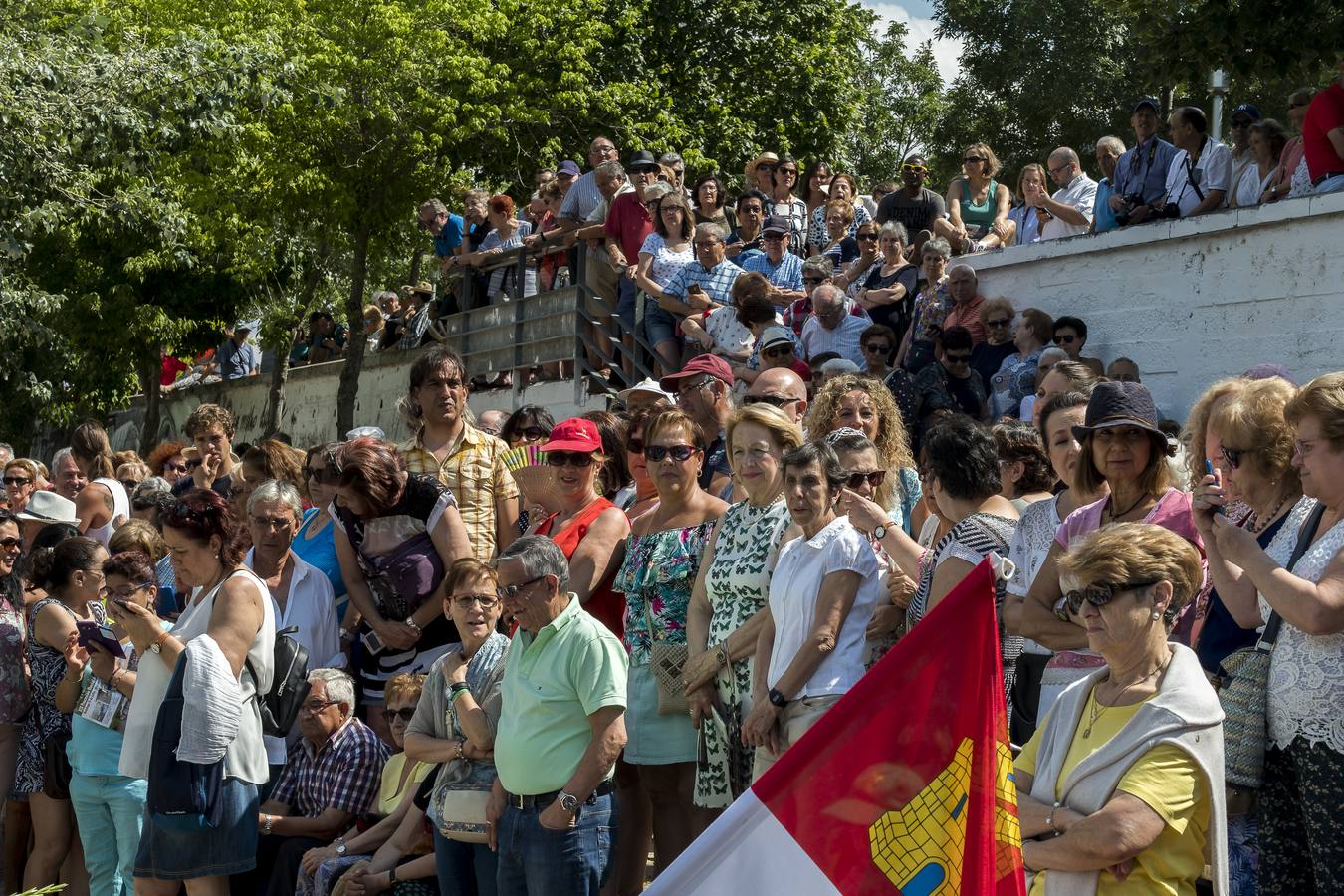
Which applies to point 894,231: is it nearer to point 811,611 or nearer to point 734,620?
point 734,620

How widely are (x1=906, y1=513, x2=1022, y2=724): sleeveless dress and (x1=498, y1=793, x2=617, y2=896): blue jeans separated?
1.24 metres

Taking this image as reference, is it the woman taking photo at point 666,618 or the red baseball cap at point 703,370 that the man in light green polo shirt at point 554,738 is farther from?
the red baseball cap at point 703,370

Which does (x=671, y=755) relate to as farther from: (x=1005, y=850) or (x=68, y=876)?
(x=68, y=876)

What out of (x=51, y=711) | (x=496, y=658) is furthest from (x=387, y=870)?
(x=51, y=711)

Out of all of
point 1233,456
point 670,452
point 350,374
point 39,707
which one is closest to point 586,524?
point 670,452

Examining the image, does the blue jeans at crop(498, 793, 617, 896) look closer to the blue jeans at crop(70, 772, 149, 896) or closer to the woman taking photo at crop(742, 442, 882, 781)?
the woman taking photo at crop(742, 442, 882, 781)

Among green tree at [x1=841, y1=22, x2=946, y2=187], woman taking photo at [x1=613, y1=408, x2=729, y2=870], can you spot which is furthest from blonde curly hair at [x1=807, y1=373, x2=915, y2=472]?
green tree at [x1=841, y1=22, x2=946, y2=187]

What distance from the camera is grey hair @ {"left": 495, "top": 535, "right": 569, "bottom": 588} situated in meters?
5.72

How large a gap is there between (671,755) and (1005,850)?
2876 mm

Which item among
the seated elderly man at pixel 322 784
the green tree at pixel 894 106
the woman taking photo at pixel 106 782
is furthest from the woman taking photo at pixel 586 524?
Result: the green tree at pixel 894 106

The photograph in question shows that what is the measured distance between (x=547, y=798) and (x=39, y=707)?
3.76 metres

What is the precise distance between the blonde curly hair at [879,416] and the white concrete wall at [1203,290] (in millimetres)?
3226

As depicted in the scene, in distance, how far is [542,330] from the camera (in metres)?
15.8

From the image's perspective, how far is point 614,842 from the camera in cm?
578
